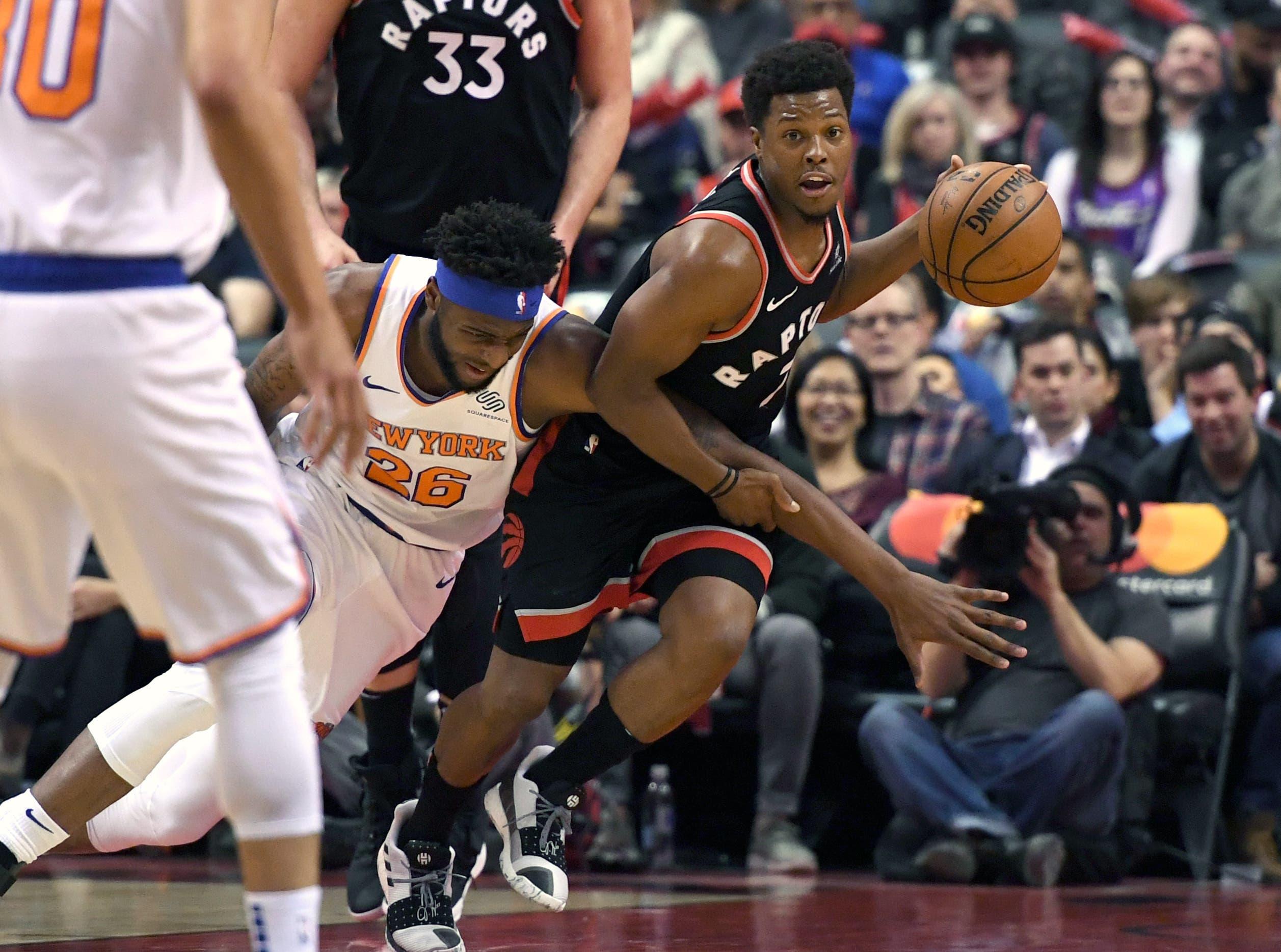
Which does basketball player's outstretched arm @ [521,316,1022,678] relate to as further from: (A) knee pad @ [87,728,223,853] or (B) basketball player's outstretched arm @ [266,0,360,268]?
(A) knee pad @ [87,728,223,853]

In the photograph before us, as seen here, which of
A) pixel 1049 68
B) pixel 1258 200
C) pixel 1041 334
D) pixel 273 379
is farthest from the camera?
pixel 1049 68

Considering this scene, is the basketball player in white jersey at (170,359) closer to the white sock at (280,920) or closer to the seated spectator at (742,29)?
the white sock at (280,920)

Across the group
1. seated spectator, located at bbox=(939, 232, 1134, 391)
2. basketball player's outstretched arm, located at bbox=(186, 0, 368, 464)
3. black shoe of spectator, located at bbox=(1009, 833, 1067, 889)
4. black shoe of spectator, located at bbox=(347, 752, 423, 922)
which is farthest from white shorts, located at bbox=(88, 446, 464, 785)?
seated spectator, located at bbox=(939, 232, 1134, 391)

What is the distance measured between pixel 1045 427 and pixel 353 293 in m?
3.83

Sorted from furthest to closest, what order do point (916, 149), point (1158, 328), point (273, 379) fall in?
1. point (916, 149)
2. point (1158, 328)
3. point (273, 379)

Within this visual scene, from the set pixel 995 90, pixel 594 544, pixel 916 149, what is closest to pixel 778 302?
pixel 594 544

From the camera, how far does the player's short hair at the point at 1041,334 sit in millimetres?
6984

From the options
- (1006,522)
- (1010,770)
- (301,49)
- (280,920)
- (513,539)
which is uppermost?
(301,49)

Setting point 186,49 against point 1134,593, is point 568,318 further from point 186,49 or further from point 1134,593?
point 1134,593

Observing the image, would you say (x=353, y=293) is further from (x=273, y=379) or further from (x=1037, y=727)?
(x=1037, y=727)

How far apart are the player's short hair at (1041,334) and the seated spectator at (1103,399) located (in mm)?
35

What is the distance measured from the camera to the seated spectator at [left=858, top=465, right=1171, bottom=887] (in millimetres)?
5941

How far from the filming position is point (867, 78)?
9.83 metres

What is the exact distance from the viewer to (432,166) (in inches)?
173
